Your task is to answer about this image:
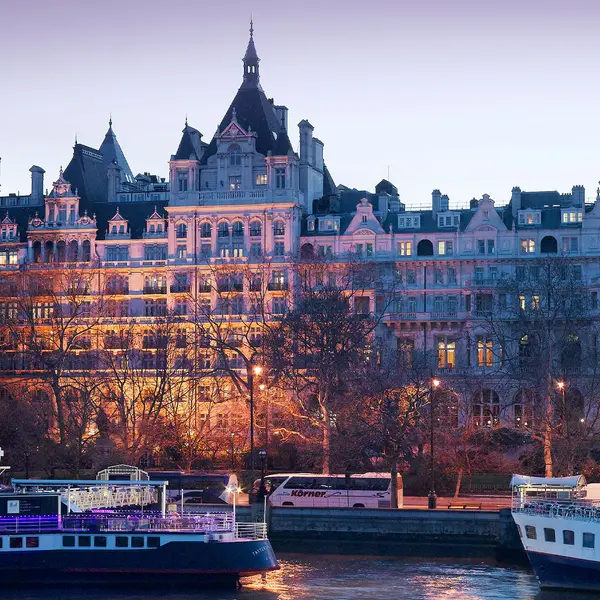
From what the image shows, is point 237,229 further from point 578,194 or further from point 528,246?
point 578,194

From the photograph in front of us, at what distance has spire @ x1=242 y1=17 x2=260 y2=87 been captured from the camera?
140000mm

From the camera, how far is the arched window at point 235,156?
135000mm

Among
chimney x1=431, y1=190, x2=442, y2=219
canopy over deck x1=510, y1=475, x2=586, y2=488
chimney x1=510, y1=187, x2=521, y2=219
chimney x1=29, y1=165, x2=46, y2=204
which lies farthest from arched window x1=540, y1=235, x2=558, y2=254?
canopy over deck x1=510, y1=475, x2=586, y2=488

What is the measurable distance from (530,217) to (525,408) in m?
19.1

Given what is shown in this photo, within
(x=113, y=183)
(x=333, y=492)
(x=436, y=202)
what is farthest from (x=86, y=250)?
(x=333, y=492)

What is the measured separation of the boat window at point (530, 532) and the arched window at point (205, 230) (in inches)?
2532

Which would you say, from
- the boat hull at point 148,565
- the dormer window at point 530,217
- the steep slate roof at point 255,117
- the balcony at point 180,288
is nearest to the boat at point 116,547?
the boat hull at point 148,565

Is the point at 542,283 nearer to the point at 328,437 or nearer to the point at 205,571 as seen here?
the point at 328,437

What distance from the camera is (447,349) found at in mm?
132250

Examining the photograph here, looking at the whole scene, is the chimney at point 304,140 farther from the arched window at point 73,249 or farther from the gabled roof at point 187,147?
the arched window at point 73,249

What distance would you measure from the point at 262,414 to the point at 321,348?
8245 mm

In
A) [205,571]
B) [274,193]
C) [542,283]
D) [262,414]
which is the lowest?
[205,571]

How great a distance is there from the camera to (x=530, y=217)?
13175 centimetres

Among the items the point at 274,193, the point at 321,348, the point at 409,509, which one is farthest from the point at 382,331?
the point at 409,509
